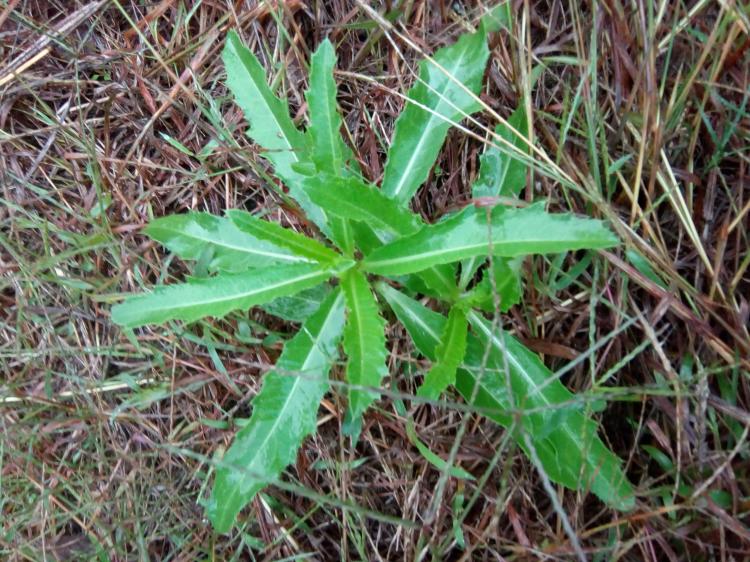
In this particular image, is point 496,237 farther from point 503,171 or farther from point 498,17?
point 498,17

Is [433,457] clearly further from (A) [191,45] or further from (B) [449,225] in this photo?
(A) [191,45]

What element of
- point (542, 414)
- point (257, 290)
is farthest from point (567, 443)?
point (257, 290)

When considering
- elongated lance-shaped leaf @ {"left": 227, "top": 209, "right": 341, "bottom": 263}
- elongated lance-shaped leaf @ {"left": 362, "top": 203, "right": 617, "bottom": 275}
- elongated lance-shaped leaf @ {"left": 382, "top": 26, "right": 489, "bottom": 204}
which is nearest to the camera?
elongated lance-shaped leaf @ {"left": 362, "top": 203, "right": 617, "bottom": 275}

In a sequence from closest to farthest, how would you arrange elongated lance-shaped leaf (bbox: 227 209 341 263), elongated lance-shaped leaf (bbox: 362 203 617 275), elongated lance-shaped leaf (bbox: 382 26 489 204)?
elongated lance-shaped leaf (bbox: 362 203 617 275) → elongated lance-shaped leaf (bbox: 227 209 341 263) → elongated lance-shaped leaf (bbox: 382 26 489 204)

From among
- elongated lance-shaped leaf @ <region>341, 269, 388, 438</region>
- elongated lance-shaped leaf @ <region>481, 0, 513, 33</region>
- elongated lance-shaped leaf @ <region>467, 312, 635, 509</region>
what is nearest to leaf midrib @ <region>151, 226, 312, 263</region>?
elongated lance-shaped leaf @ <region>341, 269, 388, 438</region>

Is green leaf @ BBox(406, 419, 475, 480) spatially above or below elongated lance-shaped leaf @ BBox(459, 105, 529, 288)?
below

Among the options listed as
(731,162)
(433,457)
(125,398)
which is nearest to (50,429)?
(125,398)

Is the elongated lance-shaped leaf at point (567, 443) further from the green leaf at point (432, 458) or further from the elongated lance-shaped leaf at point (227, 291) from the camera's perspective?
the elongated lance-shaped leaf at point (227, 291)

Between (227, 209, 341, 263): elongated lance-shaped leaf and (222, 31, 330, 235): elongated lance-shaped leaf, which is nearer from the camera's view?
(227, 209, 341, 263): elongated lance-shaped leaf

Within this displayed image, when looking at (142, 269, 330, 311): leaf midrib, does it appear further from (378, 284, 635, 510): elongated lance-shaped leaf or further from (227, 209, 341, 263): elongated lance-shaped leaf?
(378, 284, 635, 510): elongated lance-shaped leaf
